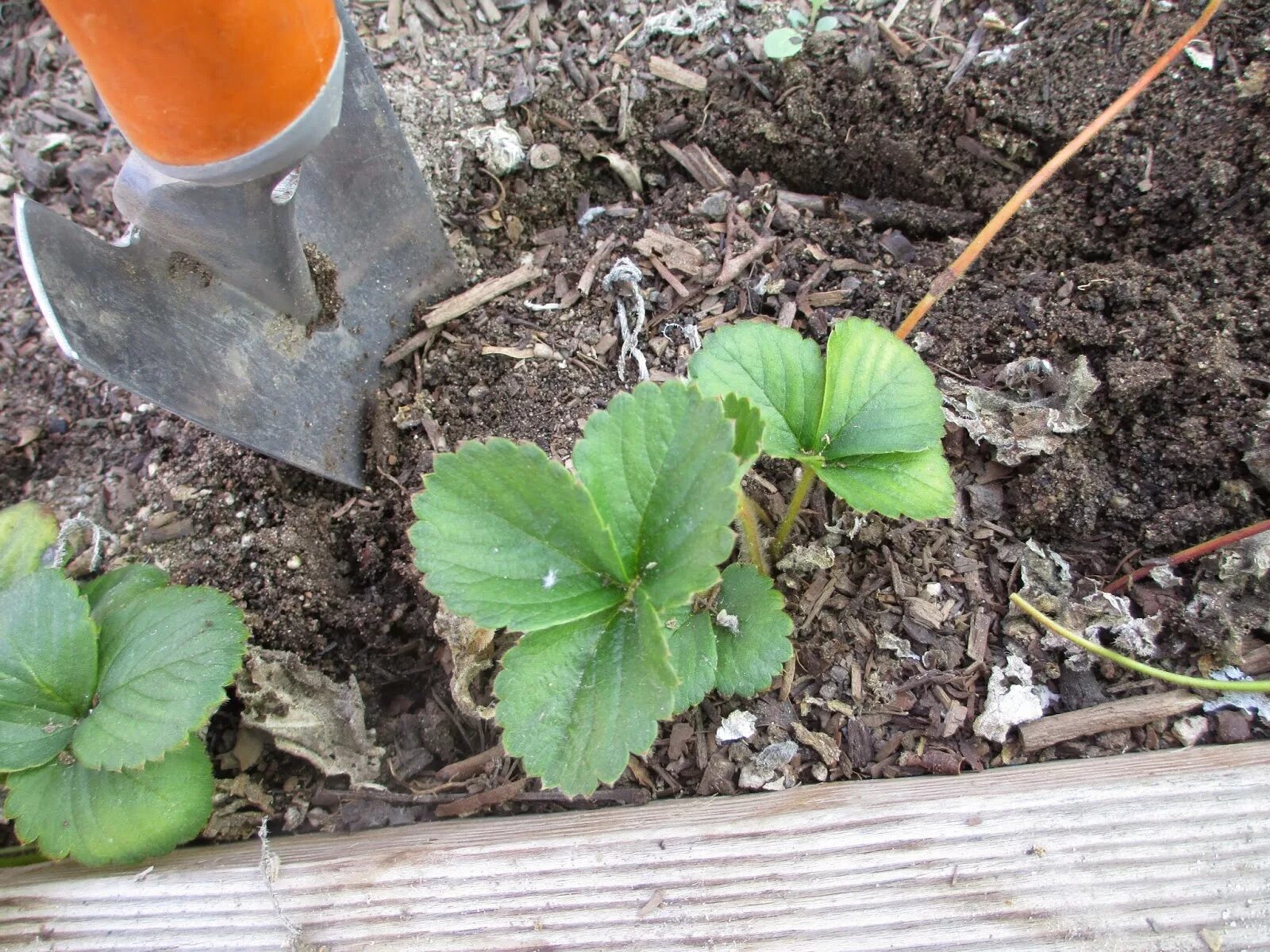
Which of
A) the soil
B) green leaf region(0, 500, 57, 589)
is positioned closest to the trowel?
the soil

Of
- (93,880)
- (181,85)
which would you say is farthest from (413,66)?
(93,880)

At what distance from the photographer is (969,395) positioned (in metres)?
1.49

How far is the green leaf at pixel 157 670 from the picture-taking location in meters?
1.24

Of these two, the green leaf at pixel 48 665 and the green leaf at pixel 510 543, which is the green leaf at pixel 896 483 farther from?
the green leaf at pixel 48 665

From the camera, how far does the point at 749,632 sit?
1264 mm

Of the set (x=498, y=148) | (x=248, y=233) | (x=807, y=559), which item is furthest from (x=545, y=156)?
(x=807, y=559)

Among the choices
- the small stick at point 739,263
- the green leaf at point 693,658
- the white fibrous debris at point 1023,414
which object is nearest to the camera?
the green leaf at point 693,658

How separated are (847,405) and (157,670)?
3.60 feet

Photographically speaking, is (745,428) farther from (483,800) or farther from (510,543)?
(483,800)

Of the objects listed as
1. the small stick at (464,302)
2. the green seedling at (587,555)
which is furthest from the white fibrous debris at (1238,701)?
the small stick at (464,302)

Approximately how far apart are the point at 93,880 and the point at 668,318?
1.27 metres

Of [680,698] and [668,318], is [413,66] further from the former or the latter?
[680,698]

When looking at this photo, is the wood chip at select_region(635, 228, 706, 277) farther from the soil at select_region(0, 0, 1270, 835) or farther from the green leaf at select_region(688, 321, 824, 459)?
the green leaf at select_region(688, 321, 824, 459)

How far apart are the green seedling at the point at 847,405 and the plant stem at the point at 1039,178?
0.25 m
